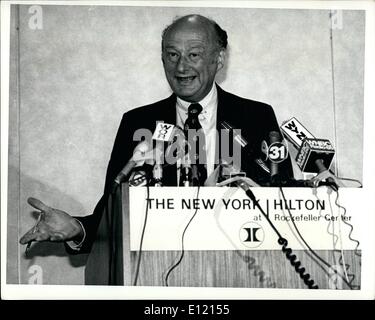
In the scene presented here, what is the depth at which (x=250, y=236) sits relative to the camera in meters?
2.42

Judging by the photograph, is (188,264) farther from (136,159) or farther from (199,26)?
(199,26)

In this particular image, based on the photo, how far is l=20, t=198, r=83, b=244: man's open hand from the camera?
7.89ft

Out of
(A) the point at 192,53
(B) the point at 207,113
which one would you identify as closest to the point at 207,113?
(B) the point at 207,113

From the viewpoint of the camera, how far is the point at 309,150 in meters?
2.45

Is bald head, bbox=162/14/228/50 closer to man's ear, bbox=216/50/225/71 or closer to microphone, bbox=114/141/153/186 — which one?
man's ear, bbox=216/50/225/71

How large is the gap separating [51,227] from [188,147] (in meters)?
0.72

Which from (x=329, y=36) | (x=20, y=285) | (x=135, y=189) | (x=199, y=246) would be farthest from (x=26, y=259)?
(x=329, y=36)

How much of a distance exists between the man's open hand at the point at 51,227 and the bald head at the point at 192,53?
777 millimetres

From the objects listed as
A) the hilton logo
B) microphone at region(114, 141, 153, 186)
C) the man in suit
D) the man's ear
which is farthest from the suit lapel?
the hilton logo

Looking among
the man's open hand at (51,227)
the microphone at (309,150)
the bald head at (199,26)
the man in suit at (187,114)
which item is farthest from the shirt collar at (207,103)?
the man's open hand at (51,227)

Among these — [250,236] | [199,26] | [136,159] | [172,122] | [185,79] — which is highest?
[199,26]

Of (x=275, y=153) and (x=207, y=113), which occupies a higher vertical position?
(x=207, y=113)

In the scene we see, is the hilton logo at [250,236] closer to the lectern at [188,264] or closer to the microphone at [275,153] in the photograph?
the lectern at [188,264]
